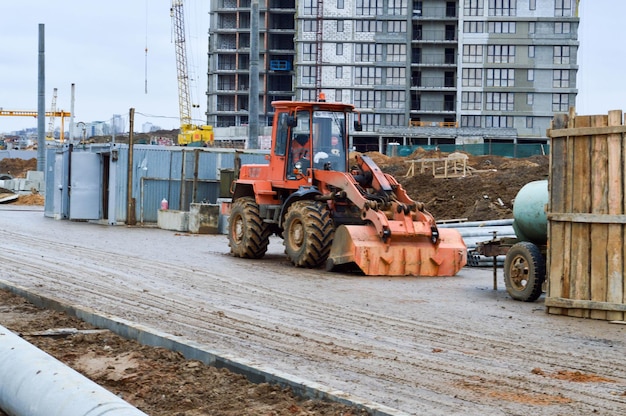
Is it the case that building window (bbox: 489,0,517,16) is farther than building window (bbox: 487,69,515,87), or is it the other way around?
building window (bbox: 487,69,515,87)

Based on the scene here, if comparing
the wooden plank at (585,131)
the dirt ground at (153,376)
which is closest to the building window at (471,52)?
the wooden plank at (585,131)

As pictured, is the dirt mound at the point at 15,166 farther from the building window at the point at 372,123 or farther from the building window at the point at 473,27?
the building window at the point at 473,27

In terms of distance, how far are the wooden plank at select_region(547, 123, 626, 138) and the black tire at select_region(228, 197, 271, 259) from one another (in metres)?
9.58

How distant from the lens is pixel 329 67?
112562mm

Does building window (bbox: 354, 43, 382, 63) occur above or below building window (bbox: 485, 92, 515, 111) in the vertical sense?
above

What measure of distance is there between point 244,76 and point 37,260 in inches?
4232

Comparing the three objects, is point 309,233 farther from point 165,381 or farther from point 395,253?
point 165,381

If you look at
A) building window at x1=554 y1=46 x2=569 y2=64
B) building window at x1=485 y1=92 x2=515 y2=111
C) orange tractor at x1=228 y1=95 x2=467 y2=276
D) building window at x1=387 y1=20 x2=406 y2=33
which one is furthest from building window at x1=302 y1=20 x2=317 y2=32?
orange tractor at x1=228 y1=95 x2=467 y2=276

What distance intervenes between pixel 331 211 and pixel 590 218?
7.82 m

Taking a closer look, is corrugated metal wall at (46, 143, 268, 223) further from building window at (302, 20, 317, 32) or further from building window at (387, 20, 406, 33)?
building window at (302, 20, 317, 32)

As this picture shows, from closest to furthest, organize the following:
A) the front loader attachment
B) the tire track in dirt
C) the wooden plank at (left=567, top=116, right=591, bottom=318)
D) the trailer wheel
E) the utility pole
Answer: the tire track in dirt
the wooden plank at (left=567, top=116, right=591, bottom=318)
the trailer wheel
the front loader attachment
the utility pole

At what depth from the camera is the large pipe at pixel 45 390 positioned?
6707 mm

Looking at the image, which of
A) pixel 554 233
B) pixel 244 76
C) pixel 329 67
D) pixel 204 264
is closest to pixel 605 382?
pixel 554 233

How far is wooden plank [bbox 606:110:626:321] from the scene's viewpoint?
1380 cm
